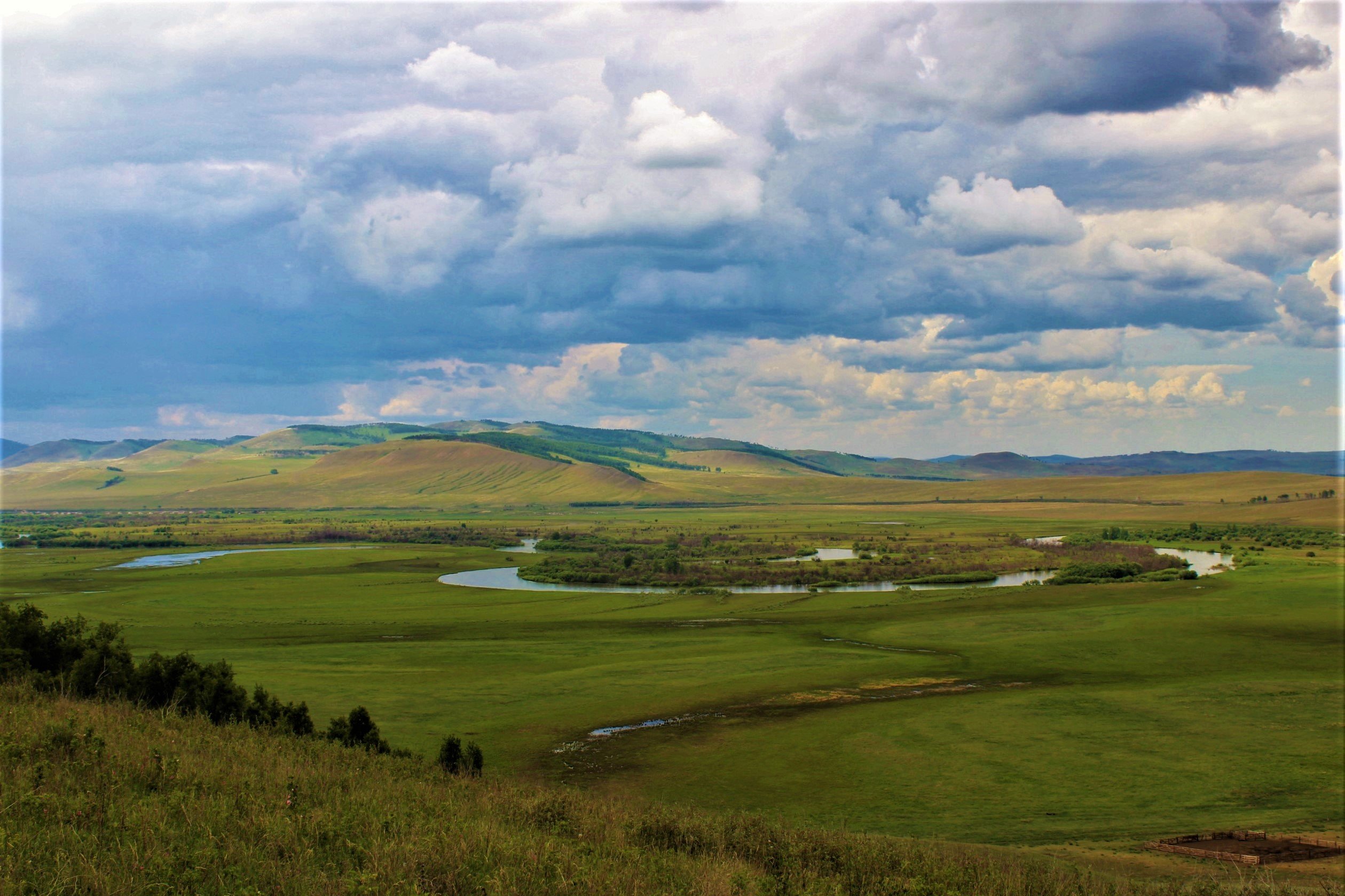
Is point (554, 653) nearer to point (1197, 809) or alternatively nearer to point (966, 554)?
point (1197, 809)

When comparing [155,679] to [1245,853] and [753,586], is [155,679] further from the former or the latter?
[753,586]

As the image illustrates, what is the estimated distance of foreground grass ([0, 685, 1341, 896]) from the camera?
32.3ft

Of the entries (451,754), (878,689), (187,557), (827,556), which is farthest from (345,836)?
(187,557)

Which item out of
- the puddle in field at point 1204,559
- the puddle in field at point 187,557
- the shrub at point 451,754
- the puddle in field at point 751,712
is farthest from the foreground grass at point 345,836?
the puddle in field at point 187,557

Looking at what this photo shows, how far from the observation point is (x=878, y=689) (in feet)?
164

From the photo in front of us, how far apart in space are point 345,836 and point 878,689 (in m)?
42.3

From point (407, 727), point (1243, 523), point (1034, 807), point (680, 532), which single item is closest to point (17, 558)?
point (680, 532)

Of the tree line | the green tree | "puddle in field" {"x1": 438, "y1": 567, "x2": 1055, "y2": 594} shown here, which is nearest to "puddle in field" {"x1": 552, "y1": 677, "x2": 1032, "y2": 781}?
the green tree

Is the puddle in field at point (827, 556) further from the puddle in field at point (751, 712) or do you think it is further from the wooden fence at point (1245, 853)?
the wooden fence at point (1245, 853)

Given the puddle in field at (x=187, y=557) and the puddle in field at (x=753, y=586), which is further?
the puddle in field at (x=187, y=557)

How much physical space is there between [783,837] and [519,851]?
596cm

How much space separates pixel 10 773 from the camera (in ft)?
40.1

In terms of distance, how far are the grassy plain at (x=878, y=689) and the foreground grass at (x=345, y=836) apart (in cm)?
1222

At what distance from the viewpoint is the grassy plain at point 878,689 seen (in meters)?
31.6
